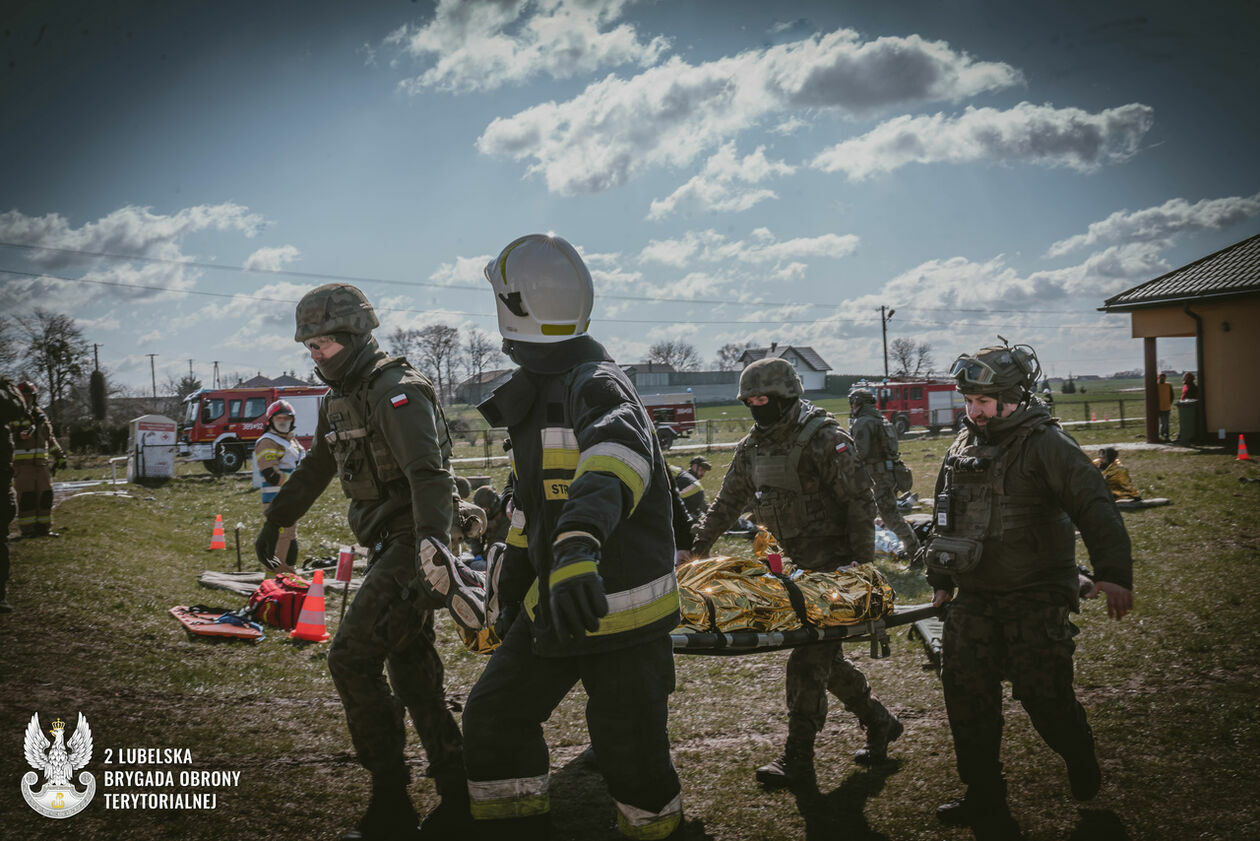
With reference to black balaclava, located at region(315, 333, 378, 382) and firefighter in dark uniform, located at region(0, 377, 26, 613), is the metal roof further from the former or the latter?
firefighter in dark uniform, located at region(0, 377, 26, 613)

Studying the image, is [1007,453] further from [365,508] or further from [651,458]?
[365,508]

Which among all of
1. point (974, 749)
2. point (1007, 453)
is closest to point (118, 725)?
point (974, 749)

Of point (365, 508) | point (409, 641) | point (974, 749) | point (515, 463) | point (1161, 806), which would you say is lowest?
point (1161, 806)

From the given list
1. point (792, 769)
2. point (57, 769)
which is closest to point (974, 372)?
point (792, 769)

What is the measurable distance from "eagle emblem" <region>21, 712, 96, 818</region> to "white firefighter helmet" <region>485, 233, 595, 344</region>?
368 cm

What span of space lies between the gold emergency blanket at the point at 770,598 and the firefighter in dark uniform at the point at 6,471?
7.53 meters

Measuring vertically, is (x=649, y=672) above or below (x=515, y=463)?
below

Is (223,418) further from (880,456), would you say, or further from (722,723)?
(722,723)

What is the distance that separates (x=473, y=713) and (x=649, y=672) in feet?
2.10

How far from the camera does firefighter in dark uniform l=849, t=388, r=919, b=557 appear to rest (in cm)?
1039

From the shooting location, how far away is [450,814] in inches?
157

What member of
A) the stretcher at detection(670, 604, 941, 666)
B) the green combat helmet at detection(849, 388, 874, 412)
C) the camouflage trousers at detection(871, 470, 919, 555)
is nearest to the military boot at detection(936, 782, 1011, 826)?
the stretcher at detection(670, 604, 941, 666)

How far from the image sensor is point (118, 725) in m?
5.38

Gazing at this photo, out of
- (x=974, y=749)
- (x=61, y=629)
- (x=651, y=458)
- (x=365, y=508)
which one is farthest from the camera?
(x=61, y=629)
